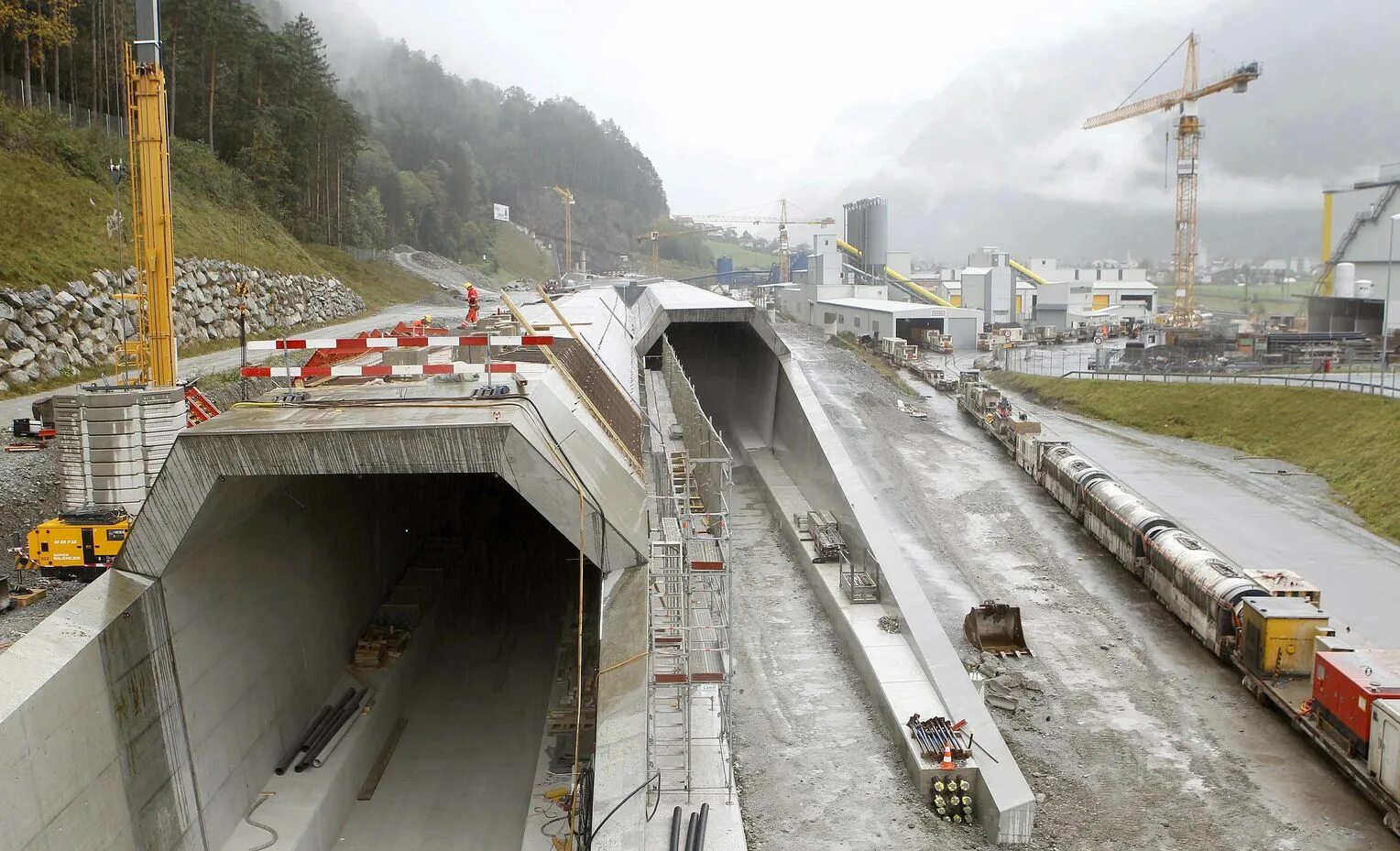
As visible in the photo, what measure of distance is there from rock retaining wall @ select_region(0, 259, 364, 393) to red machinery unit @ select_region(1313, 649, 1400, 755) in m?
22.6

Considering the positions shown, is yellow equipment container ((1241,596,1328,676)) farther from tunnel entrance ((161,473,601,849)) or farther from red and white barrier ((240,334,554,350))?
red and white barrier ((240,334,554,350))

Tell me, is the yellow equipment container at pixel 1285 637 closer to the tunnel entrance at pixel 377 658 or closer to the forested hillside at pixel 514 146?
the tunnel entrance at pixel 377 658

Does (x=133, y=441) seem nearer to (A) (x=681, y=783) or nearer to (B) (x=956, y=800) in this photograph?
(A) (x=681, y=783)

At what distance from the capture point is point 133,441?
19.8 metres

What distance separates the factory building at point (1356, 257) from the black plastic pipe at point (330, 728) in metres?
58.2

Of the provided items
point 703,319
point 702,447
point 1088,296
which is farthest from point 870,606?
point 1088,296

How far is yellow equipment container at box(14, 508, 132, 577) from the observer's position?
56.2 ft

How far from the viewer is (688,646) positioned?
1122 cm

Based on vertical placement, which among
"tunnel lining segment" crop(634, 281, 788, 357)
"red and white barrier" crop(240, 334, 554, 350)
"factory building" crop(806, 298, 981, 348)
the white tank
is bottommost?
"red and white barrier" crop(240, 334, 554, 350)

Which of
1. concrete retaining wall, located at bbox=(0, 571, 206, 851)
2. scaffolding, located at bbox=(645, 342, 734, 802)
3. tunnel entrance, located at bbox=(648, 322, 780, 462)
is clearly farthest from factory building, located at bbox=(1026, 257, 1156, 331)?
concrete retaining wall, located at bbox=(0, 571, 206, 851)

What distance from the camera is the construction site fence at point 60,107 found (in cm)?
3781

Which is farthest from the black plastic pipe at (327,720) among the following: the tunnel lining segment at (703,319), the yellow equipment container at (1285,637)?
the tunnel lining segment at (703,319)

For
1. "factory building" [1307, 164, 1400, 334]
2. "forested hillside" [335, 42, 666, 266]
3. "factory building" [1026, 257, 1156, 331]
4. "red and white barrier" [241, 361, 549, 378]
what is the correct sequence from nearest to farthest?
1. "red and white barrier" [241, 361, 549, 378]
2. "factory building" [1307, 164, 1400, 334]
3. "factory building" [1026, 257, 1156, 331]
4. "forested hillside" [335, 42, 666, 266]

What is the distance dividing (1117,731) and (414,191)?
100480 mm
